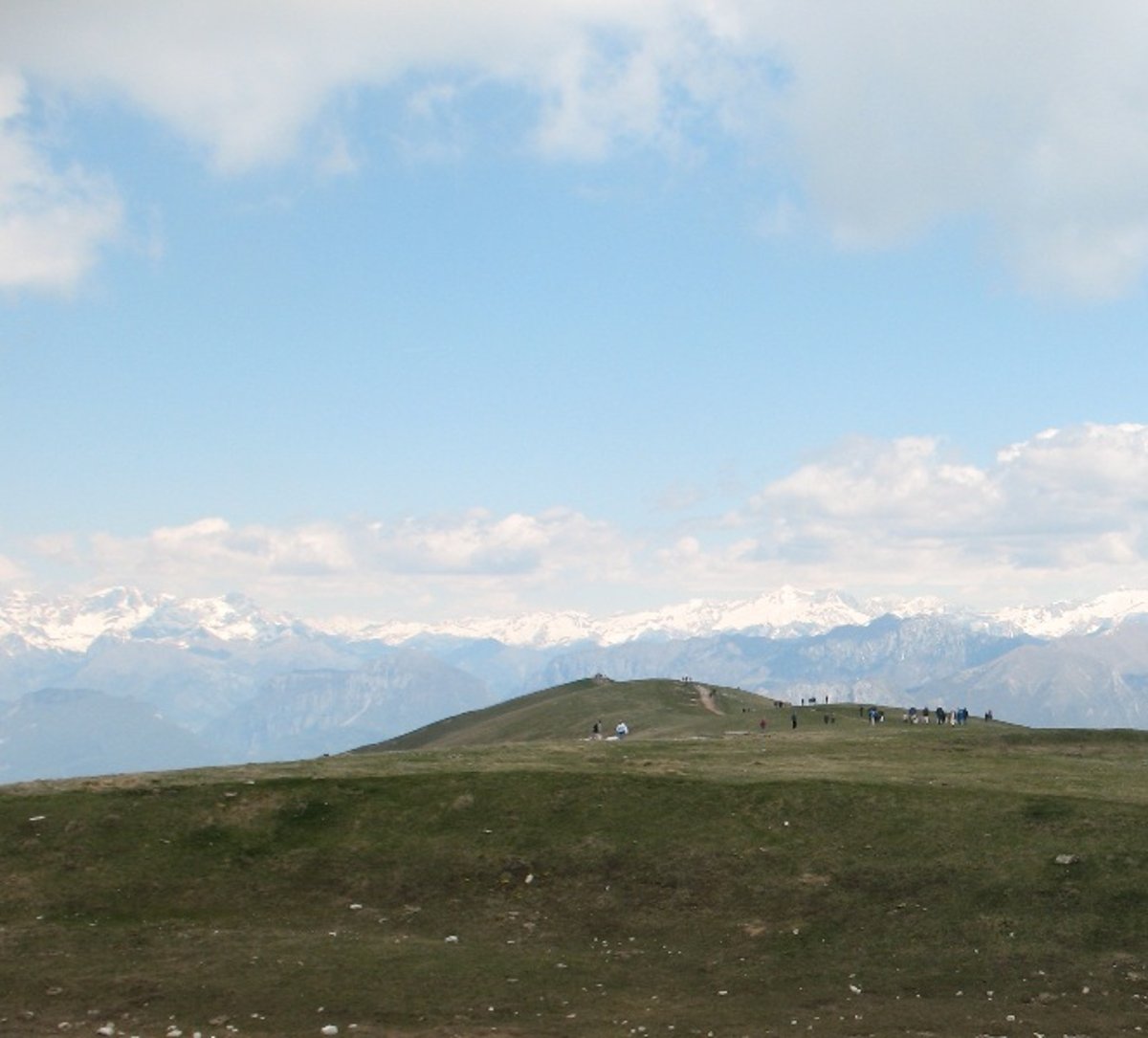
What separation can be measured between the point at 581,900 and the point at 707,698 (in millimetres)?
137827

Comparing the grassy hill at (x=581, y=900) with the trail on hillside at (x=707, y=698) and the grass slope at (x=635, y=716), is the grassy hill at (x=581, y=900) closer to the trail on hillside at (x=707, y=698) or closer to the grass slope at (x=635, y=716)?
the grass slope at (x=635, y=716)

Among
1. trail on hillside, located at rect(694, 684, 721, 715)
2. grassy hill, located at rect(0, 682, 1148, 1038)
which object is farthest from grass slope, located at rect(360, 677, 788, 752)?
grassy hill, located at rect(0, 682, 1148, 1038)

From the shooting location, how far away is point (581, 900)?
1892 inches

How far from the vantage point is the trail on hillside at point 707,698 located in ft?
558

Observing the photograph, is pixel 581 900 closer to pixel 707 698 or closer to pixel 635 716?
pixel 635 716

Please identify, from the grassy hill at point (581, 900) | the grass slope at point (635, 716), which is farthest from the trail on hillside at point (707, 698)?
the grassy hill at point (581, 900)

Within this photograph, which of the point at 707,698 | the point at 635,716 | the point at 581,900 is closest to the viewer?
the point at 581,900

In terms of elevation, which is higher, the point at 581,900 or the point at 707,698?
the point at 707,698

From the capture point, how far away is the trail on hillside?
170 metres

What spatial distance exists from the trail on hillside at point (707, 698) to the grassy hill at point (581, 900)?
10023 centimetres

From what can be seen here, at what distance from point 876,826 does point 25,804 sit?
41223 mm

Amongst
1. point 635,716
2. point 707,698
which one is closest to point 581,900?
point 635,716

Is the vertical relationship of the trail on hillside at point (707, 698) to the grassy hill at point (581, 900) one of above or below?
above

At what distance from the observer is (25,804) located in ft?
190
